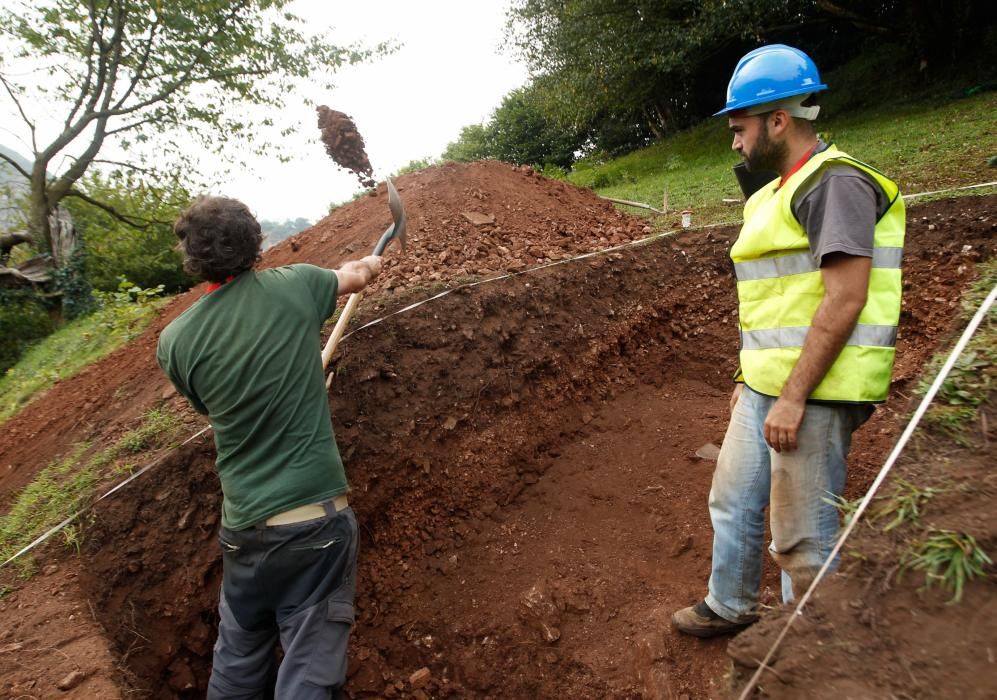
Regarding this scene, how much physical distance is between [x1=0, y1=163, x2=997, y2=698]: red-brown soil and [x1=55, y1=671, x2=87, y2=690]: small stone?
0.03 meters

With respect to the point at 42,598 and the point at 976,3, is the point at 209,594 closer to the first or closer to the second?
the point at 42,598

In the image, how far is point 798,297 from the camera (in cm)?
192

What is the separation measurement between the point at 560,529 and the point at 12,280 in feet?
44.1

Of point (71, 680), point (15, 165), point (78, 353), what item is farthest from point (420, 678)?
point (15, 165)

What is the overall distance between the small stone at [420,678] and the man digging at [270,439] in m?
0.99

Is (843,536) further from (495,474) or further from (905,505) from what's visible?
(495,474)

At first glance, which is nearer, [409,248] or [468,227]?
[409,248]

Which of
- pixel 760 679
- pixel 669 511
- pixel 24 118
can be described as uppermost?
pixel 24 118

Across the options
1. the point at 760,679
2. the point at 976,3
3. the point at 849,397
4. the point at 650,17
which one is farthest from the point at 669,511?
the point at 976,3

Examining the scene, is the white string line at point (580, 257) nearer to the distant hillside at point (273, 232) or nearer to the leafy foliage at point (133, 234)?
the distant hillside at point (273, 232)

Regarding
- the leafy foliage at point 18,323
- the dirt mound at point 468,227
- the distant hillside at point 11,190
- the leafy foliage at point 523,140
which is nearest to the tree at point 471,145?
the leafy foliage at point 523,140

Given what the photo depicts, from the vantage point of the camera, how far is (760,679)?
1.36m

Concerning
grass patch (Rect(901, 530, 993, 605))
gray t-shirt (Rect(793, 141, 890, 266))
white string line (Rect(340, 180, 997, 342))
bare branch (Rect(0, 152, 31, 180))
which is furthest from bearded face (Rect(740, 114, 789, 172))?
bare branch (Rect(0, 152, 31, 180))

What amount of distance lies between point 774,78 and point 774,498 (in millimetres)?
1396
